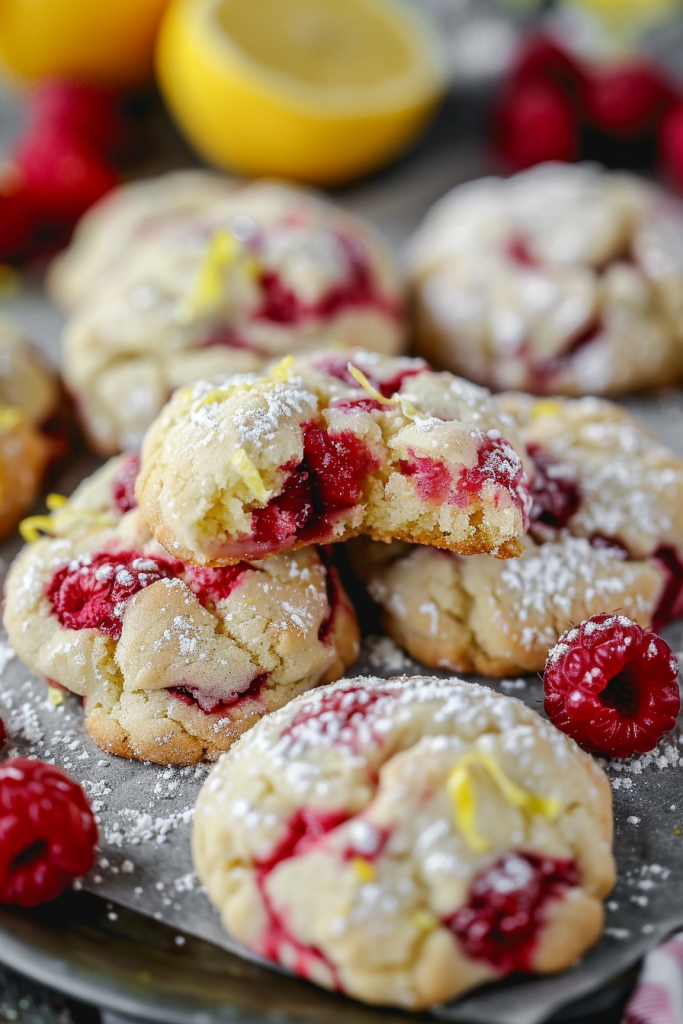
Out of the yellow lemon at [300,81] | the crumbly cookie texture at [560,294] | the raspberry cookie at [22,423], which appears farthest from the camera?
the yellow lemon at [300,81]

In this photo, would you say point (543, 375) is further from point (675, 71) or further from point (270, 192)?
point (675, 71)

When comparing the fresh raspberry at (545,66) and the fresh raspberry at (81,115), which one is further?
the fresh raspberry at (545,66)

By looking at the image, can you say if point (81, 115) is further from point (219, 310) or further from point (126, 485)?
point (126, 485)

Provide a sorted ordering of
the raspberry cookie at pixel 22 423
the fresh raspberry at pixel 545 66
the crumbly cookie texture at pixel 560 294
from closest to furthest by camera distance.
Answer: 1. the raspberry cookie at pixel 22 423
2. the crumbly cookie texture at pixel 560 294
3. the fresh raspberry at pixel 545 66

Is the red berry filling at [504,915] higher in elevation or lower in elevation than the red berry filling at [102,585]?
lower

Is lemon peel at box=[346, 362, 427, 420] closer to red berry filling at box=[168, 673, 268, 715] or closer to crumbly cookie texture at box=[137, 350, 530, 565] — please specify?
crumbly cookie texture at box=[137, 350, 530, 565]

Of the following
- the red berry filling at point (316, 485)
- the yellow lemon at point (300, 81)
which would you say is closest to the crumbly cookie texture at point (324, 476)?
the red berry filling at point (316, 485)

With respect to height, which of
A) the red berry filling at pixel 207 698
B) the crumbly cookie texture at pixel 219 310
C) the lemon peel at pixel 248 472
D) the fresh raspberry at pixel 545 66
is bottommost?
the red berry filling at pixel 207 698

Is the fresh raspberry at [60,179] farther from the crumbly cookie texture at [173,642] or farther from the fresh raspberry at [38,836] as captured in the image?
the fresh raspberry at [38,836]
